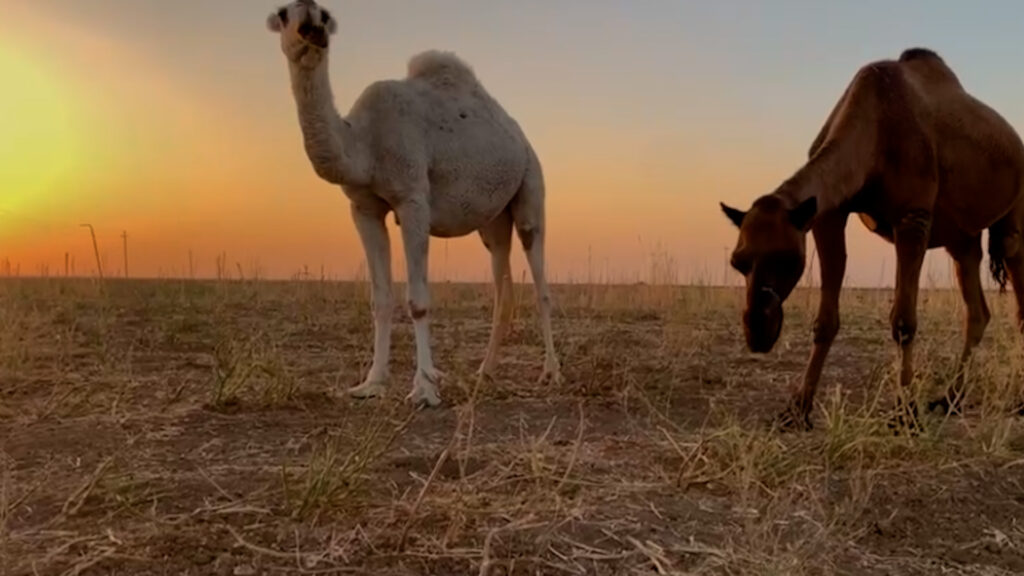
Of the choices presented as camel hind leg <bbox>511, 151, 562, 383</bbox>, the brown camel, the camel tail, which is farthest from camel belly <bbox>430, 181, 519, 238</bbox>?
the camel tail

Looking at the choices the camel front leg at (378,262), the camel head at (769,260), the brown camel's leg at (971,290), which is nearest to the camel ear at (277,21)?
the camel front leg at (378,262)

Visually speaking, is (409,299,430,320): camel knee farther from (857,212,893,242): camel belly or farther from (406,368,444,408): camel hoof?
(857,212,893,242): camel belly

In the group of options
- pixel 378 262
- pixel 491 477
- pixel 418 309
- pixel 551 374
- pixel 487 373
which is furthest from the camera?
pixel 551 374

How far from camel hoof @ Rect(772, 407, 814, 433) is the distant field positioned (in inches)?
3.4

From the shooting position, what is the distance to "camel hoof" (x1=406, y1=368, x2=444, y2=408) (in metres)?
5.88

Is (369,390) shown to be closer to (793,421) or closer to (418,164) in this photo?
(418,164)

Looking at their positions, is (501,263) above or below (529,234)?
below

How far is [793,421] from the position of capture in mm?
5191

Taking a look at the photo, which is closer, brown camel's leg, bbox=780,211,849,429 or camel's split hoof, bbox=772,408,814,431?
camel's split hoof, bbox=772,408,814,431

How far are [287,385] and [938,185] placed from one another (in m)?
3.92

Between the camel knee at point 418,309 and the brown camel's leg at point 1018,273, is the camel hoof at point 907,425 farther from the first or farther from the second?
the camel knee at point 418,309

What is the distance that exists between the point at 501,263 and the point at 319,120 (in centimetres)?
270

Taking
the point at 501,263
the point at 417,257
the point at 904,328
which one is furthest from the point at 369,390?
the point at 904,328

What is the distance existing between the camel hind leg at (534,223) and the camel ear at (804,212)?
3.29 m
